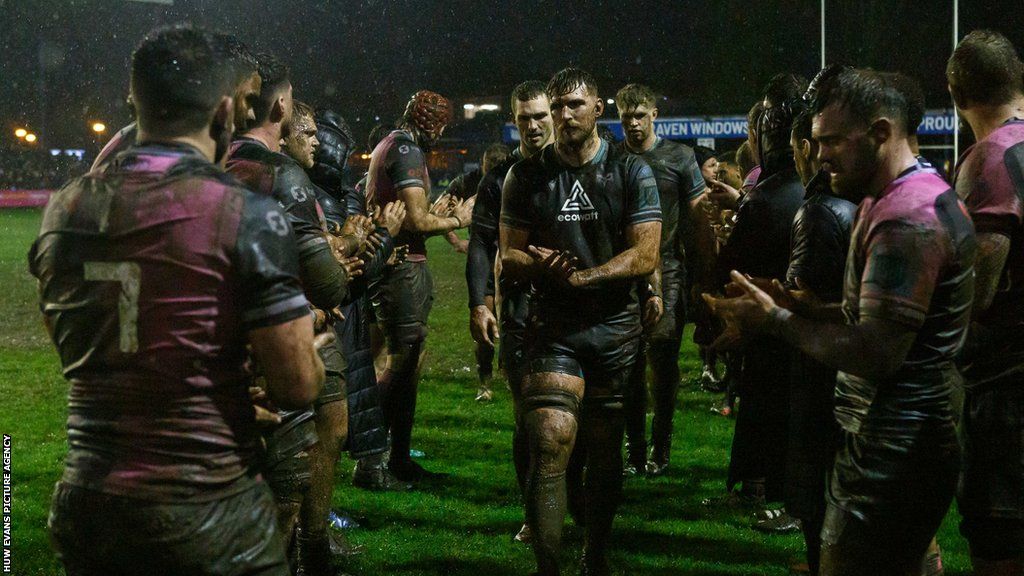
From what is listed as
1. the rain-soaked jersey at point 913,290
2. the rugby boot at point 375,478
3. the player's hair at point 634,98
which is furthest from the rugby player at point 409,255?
the rain-soaked jersey at point 913,290

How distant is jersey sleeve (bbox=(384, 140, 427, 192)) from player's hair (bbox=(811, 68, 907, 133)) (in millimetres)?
3963

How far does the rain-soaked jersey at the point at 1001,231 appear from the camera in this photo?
3.62 m

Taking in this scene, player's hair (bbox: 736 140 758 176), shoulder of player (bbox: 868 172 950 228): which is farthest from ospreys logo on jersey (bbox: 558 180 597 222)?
player's hair (bbox: 736 140 758 176)

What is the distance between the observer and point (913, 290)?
111 inches

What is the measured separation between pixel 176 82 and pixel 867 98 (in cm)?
202

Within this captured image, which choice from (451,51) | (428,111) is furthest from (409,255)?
(451,51)

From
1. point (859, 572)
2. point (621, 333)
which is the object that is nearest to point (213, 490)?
point (859, 572)

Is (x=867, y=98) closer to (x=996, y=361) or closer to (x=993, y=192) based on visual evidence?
(x=993, y=192)

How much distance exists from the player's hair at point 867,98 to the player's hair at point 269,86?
2188 mm

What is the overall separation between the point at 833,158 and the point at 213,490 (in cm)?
211

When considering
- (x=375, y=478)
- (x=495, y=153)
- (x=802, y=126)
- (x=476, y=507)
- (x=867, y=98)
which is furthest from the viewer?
(x=495, y=153)

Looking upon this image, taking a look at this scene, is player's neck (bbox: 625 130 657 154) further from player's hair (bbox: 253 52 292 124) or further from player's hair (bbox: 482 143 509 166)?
player's hair (bbox: 253 52 292 124)

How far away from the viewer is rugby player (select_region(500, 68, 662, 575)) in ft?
15.9

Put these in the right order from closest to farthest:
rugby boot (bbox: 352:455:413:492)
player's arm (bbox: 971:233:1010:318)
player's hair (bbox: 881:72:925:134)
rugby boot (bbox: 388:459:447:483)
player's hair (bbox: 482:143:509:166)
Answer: player's hair (bbox: 881:72:925:134)
player's arm (bbox: 971:233:1010:318)
rugby boot (bbox: 352:455:413:492)
rugby boot (bbox: 388:459:447:483)
player's hair (bbox: 482:143:509:166)
